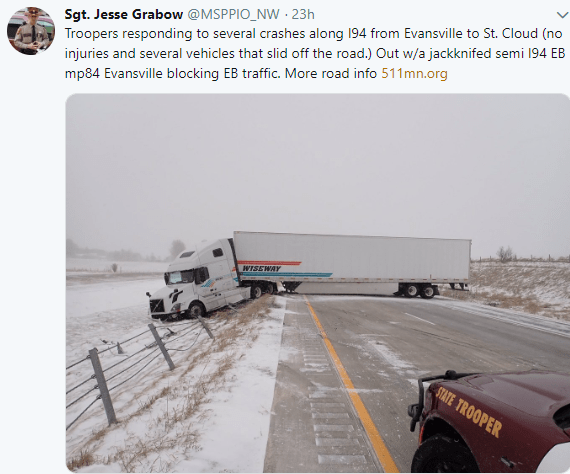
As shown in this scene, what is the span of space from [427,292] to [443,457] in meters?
24.6

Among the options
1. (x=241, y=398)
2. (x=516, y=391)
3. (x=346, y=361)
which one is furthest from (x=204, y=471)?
(x=346, y=361)

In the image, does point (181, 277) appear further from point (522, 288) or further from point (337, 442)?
point (522, 288)

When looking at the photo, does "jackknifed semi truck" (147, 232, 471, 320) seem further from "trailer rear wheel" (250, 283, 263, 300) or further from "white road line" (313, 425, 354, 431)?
"white road line" (313, 425, 354, 431)

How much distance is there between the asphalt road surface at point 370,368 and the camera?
3.56m

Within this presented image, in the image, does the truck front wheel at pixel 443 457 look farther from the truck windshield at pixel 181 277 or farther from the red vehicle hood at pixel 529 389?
the truck windshield at pixel 181 277

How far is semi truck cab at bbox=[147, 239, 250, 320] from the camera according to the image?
14812mm

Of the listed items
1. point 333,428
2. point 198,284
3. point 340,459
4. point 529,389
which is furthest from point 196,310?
point 529,389

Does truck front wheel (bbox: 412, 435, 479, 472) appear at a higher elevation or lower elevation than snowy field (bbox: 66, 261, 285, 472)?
higher

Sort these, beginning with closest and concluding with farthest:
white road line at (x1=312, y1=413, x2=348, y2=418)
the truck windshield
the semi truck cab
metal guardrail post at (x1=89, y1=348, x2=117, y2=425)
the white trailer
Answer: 1. white road line at (x1=312, y1=413, x2=348, y2=418)
2. metal guardrail post at (x1=89, y1=348, x2=117, y2=425)
3. the semi truck cab
4. the truck windshield
5. the white trailer

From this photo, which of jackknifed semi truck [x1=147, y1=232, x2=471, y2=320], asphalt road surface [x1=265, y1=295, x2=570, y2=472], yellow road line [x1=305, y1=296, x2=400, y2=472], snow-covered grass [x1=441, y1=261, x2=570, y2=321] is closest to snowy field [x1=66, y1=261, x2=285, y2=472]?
asphalt road surface [x1=265, y1=295, x2=570, y2=472]

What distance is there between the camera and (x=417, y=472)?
265 centimetres

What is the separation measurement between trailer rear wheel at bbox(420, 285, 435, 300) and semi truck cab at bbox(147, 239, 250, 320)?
14559mm

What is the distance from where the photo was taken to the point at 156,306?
1477cm

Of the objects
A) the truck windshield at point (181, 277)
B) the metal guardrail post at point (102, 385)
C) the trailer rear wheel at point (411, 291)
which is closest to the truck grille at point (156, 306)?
the truck windshield at point (181, 277)
